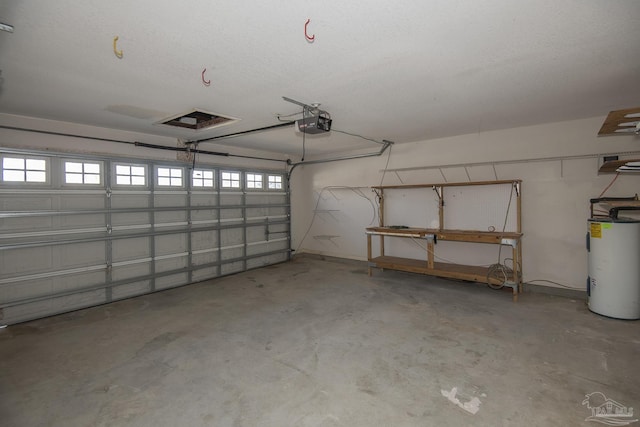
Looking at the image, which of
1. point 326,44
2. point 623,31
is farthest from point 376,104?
point 623,31

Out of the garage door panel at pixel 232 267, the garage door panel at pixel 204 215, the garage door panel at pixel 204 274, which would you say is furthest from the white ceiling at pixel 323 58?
the garage door panel at pixel 232 267

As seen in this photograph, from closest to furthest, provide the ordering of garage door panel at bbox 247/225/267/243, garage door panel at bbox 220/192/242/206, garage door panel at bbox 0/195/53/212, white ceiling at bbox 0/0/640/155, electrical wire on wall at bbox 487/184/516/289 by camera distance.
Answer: white ceiling at bbox 0/0/640/155
garage door panel at bbox 0/195/53/212
electrical wire on wall at bbox 487/184/516/289
garage door panel at bbox 220/192/242/206
garage door panel at bbox 247/225/267/243

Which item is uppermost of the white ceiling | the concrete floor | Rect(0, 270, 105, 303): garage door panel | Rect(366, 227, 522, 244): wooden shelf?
the white ceiling

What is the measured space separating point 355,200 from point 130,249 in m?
4.03

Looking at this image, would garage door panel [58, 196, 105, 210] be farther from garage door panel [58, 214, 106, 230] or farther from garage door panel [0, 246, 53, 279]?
garage door panel [0, 246, 53, 279]

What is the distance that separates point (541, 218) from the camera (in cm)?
Answer: 409

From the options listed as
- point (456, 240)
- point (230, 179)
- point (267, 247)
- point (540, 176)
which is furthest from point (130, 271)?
point (540, 176)

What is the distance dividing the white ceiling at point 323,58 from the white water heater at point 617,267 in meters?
1.35

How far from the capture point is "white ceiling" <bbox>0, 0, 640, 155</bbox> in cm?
157

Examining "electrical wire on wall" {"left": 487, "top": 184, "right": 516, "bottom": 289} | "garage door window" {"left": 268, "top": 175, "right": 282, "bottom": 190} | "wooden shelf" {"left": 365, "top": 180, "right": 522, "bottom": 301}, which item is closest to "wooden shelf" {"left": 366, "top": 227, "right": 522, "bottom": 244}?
"wooden shelf" {"left": 365, "top": 180, "right": 522, "bottom": 301}

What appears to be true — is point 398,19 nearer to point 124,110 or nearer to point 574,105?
point 574,105

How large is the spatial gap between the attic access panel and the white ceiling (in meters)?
0.24

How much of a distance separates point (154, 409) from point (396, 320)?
2363mm

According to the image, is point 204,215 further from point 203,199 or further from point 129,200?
point 129,200
